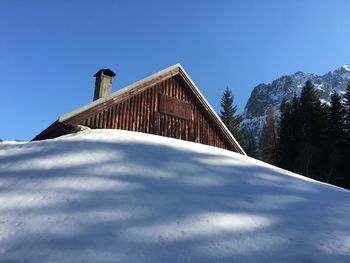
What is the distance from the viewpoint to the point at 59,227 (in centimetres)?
356

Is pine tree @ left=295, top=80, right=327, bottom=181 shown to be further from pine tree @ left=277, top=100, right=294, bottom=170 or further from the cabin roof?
the cabin roof

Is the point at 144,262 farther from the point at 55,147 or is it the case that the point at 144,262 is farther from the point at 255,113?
the point at 255,113

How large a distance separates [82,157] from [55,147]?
777 mm

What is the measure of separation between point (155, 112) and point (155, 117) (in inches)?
7.9

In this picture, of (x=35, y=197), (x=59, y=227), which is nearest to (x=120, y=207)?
(x=59, y=227)

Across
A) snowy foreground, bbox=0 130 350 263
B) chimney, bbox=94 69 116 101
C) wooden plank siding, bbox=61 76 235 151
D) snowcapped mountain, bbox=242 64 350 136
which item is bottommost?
snowy foreground, bbox=0 130 350 263

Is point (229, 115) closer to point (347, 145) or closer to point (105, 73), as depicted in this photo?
point (347, 145)

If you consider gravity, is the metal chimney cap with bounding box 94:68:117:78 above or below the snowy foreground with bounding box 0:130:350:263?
above

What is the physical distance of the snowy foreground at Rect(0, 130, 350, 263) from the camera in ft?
10.8

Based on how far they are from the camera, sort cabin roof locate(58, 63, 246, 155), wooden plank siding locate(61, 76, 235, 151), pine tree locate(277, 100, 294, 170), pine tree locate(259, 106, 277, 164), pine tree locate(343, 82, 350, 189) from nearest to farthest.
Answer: cabin roof locate(58, 63, 246, 155) → wooden plank siding locate(61, 76, 235, 151) → pine tree locate(343, 82, 350, 189) → pine tree locate(277, 100, 294, 170) → pine tree locate(259, 106, 277, 164)

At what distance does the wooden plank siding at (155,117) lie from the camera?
12.5 m

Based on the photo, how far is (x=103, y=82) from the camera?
16062 millimetres

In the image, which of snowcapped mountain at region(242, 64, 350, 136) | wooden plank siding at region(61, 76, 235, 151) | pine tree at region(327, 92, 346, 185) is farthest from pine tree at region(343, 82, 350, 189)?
snowcapped mountain at region(242, 64, 350, 136)

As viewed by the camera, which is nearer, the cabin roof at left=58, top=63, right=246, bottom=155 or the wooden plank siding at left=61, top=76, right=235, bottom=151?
the cabin roof at left=58, top=63, right=246, bottom=155
